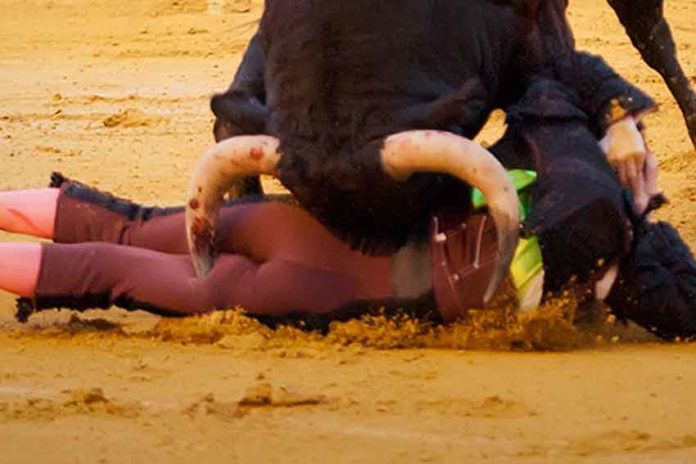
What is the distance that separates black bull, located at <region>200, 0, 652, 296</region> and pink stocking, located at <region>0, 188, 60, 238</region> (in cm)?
66

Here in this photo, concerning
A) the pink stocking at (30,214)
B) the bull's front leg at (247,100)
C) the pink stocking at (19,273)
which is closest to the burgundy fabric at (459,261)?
the bull's front leg at (247,100)

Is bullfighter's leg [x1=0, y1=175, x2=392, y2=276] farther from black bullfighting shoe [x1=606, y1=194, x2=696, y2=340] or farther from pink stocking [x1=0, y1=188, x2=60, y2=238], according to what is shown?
black bullfighting shoe [x1=606, y1=194, x2=696, y2=340]

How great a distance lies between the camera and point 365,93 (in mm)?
5324

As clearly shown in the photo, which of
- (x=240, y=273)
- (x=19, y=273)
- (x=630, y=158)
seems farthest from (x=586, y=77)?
(x=19, y=273)

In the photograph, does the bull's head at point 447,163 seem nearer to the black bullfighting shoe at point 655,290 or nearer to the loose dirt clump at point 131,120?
the black bullfighting shoe at point 655,290

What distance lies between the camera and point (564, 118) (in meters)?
5.71

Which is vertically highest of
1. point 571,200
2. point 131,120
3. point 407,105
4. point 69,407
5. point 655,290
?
point 407,105

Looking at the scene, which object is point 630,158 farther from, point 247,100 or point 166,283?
point 166,283

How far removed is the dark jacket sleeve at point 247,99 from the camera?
18.2ft

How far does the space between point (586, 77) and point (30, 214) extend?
5.18ft

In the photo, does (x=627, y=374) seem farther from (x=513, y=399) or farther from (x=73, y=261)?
(x=73, y=261)

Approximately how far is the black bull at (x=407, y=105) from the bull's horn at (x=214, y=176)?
0.16ft

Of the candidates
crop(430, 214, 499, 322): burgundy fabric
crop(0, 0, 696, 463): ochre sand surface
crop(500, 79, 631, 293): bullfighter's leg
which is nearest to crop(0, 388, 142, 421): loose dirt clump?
crop(0, 0, 696, 463): ochre sand surface

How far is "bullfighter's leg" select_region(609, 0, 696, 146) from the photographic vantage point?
24.4ft
